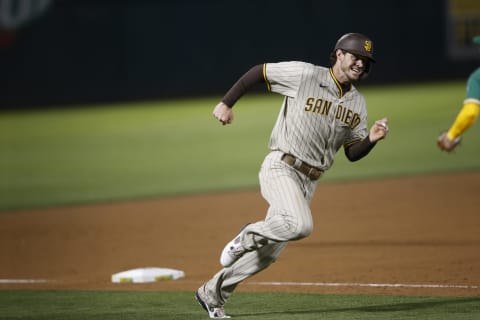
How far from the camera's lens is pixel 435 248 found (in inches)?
386

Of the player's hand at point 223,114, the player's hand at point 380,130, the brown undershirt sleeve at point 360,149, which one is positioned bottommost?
the brown undershirt sleeve at point 360,149

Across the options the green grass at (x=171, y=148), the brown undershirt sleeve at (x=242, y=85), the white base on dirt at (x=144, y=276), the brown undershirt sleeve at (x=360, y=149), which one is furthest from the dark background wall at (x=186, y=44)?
the brown undershirt sleeve at (x=360, y=149)

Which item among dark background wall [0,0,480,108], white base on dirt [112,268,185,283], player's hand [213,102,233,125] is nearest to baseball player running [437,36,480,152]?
player's hand [213,102,233,125]

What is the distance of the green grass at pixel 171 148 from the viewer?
600 inches

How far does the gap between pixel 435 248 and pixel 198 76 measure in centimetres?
1809

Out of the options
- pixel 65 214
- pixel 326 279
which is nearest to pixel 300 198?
pixel 326 279

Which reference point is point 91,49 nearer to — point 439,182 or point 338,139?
point 439,182

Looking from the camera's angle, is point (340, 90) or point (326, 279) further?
point (326, 279)

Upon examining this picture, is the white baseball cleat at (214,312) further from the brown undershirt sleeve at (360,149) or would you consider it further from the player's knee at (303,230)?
the brown undershirt sleeve at (360,149)

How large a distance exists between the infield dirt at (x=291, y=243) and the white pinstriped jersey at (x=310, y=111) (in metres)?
1.55

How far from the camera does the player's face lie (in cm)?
705

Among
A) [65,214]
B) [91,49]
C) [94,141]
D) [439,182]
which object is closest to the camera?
[65,214]

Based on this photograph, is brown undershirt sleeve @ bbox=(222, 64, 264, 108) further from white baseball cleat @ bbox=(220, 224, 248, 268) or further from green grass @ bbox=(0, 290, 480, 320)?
green grass @ bbox=(0, 290, 480, 320)

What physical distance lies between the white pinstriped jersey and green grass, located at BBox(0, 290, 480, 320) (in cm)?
108
